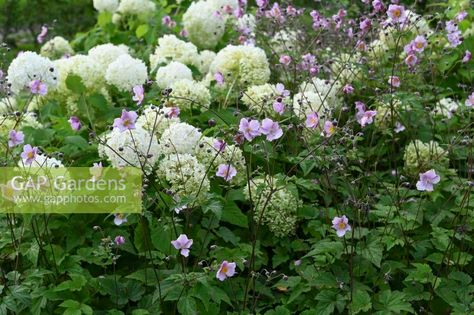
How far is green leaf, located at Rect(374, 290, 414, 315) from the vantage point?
248cm

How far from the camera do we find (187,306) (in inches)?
93.6

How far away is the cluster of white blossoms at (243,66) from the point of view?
12.1 ft

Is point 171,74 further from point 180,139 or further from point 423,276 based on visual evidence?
point 423,276

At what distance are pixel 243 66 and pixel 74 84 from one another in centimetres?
88

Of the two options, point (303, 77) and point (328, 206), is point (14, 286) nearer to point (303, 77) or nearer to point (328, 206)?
point (328, 206)

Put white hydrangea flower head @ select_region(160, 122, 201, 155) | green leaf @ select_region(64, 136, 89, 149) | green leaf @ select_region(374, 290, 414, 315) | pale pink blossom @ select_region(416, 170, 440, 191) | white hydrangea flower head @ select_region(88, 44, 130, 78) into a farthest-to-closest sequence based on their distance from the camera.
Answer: white hydrangea flower head @ select_region(88, 44, 130, 78)
green leaf @ select_region(64, 136, 89, 149)
white hydrangea flower head @ select_region(160, 122, 201, 155)
pale pink blossom @ select_region(416, 170, 440, 191)
green leaf @ select_region(374, 290, 414, 315)

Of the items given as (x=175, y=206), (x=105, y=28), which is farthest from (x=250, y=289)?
(x=105, y=28)

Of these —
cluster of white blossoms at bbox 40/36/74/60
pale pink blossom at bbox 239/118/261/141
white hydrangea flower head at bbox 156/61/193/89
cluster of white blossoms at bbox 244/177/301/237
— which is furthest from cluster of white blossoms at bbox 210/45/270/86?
cluster of white blossoms at bbox 40/36/74/60

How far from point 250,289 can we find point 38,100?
1.92 metres

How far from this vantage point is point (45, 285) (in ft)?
8.89

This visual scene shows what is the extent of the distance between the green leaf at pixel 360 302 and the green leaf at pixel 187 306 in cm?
56

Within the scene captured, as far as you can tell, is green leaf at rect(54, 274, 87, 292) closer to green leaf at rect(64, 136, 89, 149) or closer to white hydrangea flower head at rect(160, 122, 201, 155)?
white hydrangea flower head at rect(160, 122, 201, 155)

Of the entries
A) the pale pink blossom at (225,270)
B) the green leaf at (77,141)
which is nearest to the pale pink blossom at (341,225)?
the pale pink blossom at (225,270)

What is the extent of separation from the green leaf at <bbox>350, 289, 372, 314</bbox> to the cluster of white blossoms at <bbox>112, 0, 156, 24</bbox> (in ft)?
10.2
